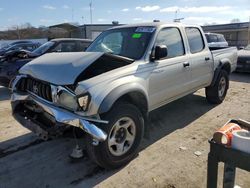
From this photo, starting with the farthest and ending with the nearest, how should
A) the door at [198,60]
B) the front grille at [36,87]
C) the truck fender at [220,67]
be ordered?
the truck fender at [220,67] < the door at [198,60] < the front grille at [36,87]

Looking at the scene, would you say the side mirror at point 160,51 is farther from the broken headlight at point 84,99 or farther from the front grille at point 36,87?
the front grille at point 36,87

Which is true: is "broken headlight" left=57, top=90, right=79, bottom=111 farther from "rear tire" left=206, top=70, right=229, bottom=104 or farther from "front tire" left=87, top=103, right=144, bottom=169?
"rear tire" left=206, top=70, right=229, bottom=104

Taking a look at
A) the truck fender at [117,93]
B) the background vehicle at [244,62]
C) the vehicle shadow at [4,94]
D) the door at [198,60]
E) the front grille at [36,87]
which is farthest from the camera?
the background vehicle at [244,62]

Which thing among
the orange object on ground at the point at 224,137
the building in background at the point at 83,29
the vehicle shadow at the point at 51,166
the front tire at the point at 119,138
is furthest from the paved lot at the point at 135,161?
the building in background at the point at 83,29

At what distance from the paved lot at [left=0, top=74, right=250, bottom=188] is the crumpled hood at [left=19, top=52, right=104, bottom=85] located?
0.96m

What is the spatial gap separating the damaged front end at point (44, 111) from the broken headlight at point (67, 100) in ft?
0.04

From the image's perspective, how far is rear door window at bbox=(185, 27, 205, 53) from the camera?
5.36 meters

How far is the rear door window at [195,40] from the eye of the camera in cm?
536

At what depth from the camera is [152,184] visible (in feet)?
10.8

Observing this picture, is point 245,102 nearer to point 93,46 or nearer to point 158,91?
point 158,91

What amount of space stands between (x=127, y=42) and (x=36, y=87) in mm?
1718

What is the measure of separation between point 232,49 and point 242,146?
19.0 feet

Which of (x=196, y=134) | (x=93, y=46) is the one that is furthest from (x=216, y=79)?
(x=93, y=46)

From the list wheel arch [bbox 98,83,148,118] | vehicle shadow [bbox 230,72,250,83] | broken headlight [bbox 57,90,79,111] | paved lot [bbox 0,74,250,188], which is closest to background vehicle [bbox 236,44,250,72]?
vehicle shadow [bbox 230,72,250,83]
